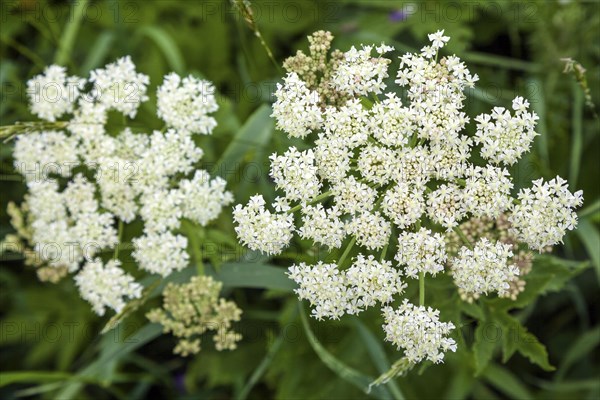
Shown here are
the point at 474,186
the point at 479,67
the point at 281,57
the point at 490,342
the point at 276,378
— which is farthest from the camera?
the point at 281,57

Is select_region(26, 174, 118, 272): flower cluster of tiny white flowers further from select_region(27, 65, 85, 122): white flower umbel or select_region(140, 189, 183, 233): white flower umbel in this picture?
select_region(27, 65, 85, 122): white flower umbel

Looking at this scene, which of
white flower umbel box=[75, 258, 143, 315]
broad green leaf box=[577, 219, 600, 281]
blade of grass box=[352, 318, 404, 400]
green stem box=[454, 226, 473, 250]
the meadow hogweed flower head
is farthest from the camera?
broad green leaf box=[577, 219, 600, 281]

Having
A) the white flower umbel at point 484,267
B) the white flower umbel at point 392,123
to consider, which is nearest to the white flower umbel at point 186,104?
the white flower umbel at point 392,123

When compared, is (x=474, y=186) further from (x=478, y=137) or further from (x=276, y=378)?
(x=276, y=378)

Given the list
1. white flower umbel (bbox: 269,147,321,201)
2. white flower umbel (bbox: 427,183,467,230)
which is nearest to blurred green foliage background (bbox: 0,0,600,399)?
white flower umbel (bbox: 269,147,321,201)

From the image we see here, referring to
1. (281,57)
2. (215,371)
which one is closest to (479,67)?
(281,57)

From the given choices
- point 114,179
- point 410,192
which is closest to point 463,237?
point 410,192

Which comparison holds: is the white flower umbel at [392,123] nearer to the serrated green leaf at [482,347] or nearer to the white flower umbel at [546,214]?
the white flower umbel at [546,214]
